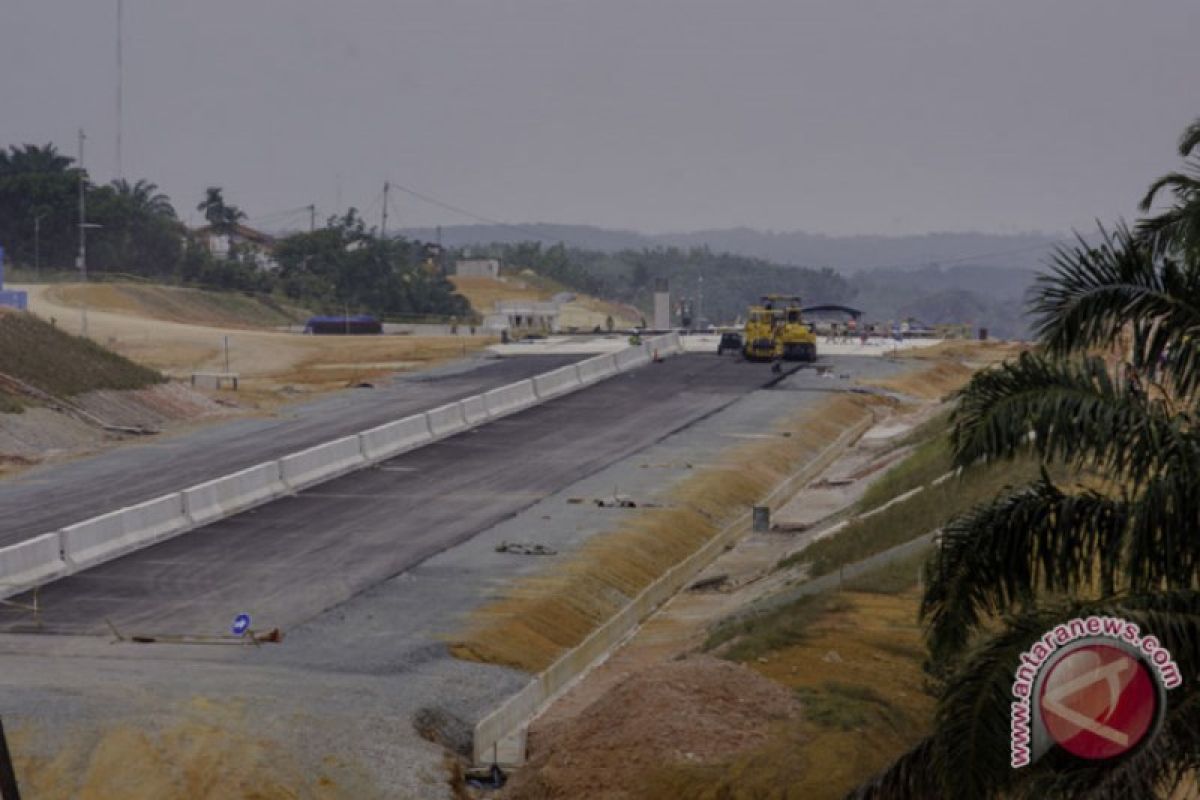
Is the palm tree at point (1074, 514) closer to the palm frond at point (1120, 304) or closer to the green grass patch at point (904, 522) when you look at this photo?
the palm frond at point (1120, 304)

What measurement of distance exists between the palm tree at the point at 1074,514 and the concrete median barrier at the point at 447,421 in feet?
Answer: 142

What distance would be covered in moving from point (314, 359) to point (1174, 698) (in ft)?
272

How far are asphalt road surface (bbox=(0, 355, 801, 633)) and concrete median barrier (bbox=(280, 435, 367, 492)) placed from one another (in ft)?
1.32

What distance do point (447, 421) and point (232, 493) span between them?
1622 centimetres

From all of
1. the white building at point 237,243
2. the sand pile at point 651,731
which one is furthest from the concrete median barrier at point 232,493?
the white building at point 237,243

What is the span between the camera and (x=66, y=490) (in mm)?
46438

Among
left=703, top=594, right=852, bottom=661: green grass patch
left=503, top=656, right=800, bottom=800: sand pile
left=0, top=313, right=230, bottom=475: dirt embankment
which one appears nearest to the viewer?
left=503, top=656, right=800, bottom=800: sand pile

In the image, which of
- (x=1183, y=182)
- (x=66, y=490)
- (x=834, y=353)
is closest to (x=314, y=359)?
(x=834, y=353)

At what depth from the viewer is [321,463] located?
4822 centimetres

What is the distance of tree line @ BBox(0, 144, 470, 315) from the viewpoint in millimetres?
150125

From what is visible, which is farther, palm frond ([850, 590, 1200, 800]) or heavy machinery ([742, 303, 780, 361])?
heavy machinery ([742, 303, 780, 361])

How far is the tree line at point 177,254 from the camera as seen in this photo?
493 feet

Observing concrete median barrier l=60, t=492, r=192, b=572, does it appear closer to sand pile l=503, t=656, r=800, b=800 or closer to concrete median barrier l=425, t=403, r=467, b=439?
sand pile l=503, t=656, r=800, b=800

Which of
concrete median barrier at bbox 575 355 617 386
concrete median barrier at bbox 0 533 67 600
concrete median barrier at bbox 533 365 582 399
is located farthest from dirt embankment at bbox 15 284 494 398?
concrete median barrier at bbox 0 533 67 600
